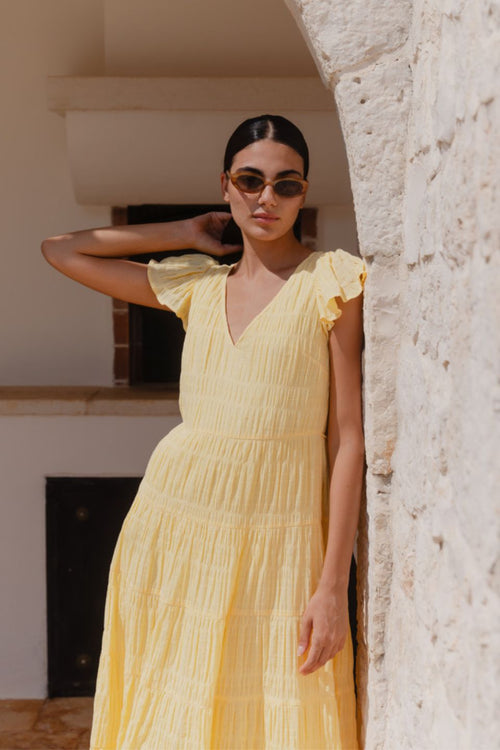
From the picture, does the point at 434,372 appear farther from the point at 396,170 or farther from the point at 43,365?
the point at 43,365

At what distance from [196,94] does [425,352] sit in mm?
1954

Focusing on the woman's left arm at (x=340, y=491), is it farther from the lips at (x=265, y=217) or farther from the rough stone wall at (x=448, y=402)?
the lips at (x=265, y=217)

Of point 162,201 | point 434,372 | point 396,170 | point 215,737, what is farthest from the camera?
point 162,201

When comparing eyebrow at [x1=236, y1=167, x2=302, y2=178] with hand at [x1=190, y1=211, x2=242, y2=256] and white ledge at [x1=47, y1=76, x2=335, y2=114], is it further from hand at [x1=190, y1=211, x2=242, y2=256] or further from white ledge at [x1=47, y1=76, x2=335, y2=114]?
white ledge at [x1=47, y1=76, x2=335, y2=114]

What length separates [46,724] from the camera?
3500mm

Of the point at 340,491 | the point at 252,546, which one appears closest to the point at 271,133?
the point at 340,491

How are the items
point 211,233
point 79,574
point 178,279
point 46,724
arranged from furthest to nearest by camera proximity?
point 79,574, point 46,724, point 211,233, point 178,279

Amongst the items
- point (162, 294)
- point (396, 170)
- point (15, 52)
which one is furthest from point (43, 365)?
point (396, 170)

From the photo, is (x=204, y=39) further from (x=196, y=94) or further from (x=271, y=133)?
(x=271, y=133)

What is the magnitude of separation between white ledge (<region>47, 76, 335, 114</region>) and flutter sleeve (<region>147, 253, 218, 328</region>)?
3.81 feet

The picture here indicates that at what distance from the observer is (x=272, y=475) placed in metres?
1.99

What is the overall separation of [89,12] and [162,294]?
79.7 inches

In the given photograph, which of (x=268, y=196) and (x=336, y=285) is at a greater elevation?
(x=268, y=196)

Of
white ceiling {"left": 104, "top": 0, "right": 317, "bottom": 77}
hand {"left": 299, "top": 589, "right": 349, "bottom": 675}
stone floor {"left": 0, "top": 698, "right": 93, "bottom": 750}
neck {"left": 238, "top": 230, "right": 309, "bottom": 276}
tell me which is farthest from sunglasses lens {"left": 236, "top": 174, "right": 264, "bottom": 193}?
stone floor {"left": 0, "top": 698, "right": 93, "bottom": 750}
